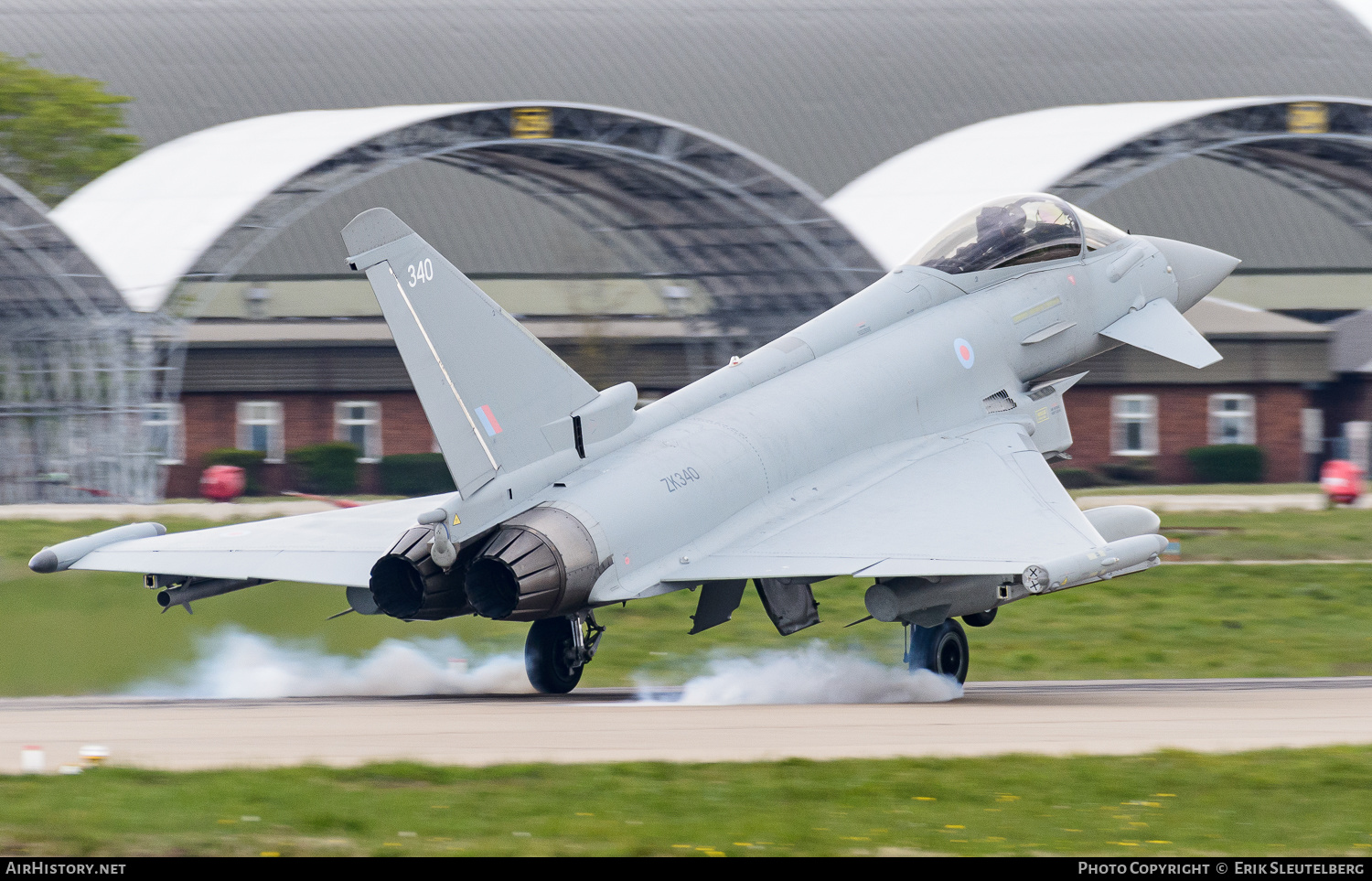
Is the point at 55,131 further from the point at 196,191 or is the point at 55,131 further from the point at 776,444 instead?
the point at 776,444

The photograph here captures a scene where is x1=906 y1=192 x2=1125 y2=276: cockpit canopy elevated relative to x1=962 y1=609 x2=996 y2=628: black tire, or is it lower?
elevated

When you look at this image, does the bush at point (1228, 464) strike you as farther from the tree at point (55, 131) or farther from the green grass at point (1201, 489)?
the tree at point (55, 131)

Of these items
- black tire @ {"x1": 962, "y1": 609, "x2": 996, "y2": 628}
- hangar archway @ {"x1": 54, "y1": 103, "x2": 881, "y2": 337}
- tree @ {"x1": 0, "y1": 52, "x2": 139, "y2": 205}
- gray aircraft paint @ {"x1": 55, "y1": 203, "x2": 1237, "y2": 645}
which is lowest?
black tire @ {"x1": 962, "y1": 609, "x2": 996, "y2": 628}

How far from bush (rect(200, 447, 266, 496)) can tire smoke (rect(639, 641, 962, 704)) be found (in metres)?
30.8

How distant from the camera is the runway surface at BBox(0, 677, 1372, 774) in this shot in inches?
480

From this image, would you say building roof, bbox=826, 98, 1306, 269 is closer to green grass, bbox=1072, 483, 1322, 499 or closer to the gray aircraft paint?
green grass, bbox=1072, 483, 1322, 499

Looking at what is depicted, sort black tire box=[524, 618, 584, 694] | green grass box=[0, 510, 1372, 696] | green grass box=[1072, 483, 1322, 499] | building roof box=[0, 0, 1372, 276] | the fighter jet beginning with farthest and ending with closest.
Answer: building roof box=[0, 0, 1372, 276], green grass box=[1072, 483, 1322, 499], green grass box=[0, 510, 1372, 696], black tire box=[524, 618, 584, 694], the fighter jet

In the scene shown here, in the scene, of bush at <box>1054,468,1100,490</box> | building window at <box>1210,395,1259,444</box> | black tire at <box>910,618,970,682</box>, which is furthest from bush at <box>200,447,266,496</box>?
black tire at <box>910,618,970,682</box>

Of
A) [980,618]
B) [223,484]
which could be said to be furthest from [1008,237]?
[223,484]

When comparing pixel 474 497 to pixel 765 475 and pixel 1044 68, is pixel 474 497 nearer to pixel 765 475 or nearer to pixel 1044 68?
pixel 765 475

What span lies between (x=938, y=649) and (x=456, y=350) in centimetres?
592

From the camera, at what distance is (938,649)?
1708cm

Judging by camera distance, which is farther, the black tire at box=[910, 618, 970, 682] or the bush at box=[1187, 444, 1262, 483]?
the bush at box=[1187, 444, 1262, 483]

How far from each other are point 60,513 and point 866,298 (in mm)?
20760
